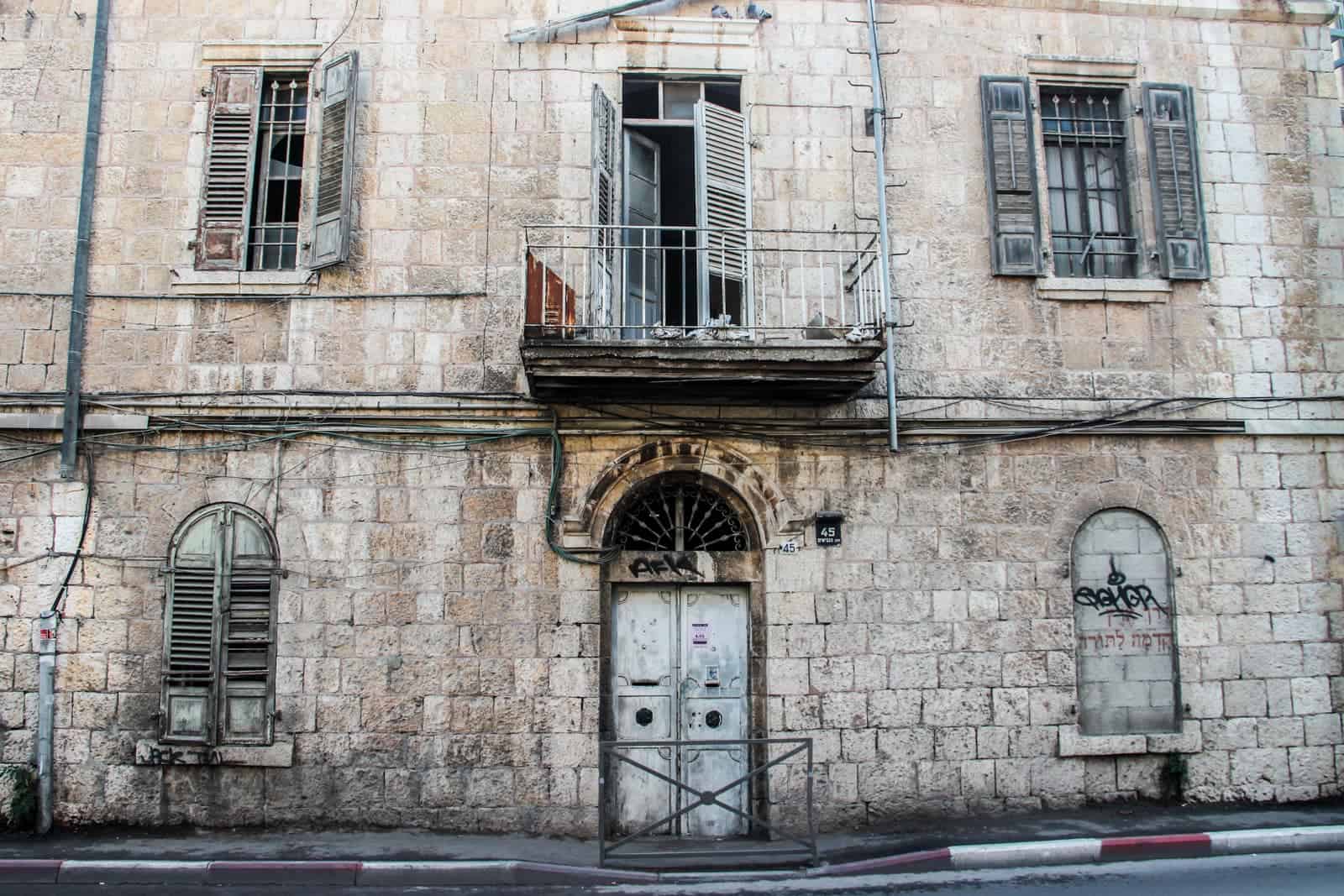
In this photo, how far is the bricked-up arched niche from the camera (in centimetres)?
806

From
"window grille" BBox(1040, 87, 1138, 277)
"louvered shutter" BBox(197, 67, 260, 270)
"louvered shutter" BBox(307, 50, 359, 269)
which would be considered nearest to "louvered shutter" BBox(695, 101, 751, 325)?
"window grille" BBox(1040, 87, 1138, 277)

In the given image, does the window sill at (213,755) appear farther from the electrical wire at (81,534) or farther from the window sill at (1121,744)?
the window sill at (1121,744)

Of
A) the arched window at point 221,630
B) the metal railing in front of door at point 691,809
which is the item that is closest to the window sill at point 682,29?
the arched window at point 221,630

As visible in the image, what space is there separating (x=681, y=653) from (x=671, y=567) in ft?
2.47

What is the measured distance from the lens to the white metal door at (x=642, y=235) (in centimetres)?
825

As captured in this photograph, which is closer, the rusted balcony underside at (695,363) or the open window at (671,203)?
the rusted balcony underside at (695,363)

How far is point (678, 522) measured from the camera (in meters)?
8.12

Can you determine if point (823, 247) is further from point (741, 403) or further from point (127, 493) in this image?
point (127, 493)

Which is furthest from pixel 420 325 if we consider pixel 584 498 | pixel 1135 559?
pixel 1135 559

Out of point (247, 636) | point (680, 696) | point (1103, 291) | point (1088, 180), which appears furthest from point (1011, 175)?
point (247, 636)

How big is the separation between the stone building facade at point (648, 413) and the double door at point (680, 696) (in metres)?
0.06

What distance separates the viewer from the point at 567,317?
7.88 meters

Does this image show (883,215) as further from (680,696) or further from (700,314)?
(680,696)

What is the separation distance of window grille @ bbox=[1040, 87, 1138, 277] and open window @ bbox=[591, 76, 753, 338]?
3067mm
